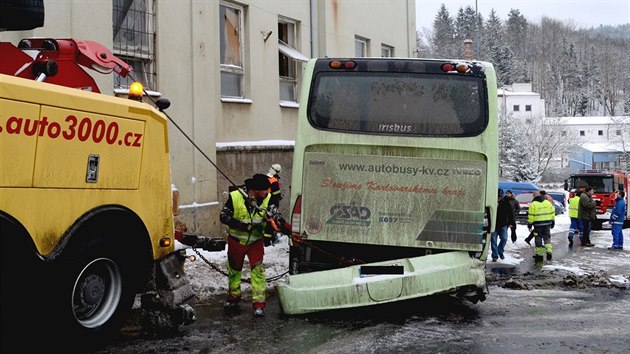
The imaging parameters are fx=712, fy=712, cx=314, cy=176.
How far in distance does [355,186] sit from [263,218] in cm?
108

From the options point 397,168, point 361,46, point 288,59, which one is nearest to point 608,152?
point 361,46

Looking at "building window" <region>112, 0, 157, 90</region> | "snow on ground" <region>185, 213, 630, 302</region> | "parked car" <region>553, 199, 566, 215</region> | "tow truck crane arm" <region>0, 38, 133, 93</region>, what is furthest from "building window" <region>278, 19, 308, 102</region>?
"parked car" <region>553, 199, 566, 215</region>

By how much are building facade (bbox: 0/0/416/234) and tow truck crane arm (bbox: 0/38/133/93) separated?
295cm

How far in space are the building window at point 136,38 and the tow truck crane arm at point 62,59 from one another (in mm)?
4566

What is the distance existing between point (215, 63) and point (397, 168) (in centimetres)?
651

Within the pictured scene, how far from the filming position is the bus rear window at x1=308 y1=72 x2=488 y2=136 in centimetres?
798

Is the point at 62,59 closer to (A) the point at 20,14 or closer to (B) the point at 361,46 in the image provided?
(A) the point at 20,14

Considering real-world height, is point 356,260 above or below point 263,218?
below

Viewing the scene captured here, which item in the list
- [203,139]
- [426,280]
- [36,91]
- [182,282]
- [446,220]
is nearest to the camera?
[36,91]

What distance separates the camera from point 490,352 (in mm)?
Result: 6031

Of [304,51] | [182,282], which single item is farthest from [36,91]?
[304,51]

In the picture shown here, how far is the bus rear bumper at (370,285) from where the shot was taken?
7.12m

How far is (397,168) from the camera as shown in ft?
25.8

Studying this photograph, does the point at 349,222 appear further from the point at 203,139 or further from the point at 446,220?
the point at 203,139
